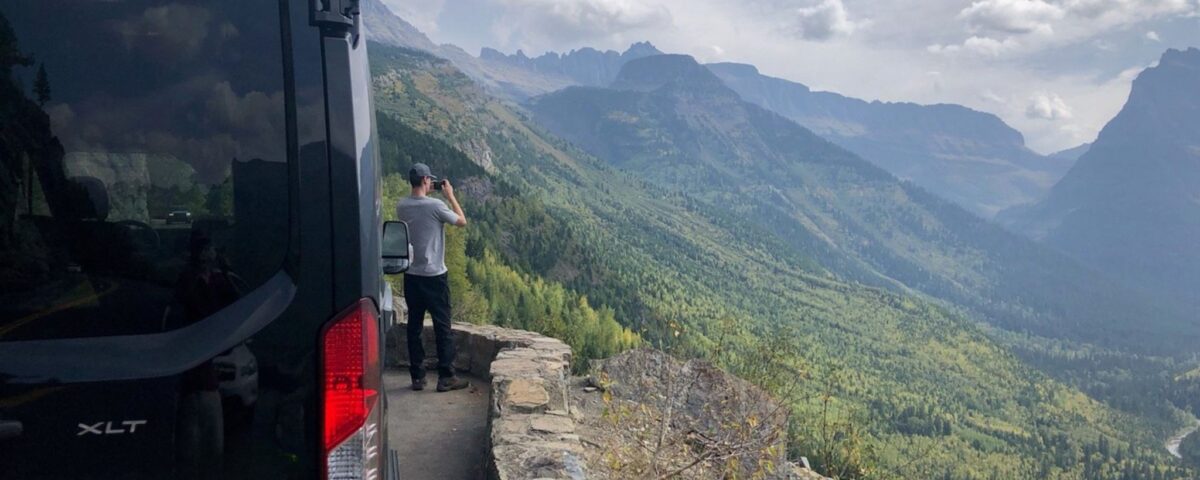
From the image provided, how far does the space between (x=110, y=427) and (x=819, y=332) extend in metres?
164

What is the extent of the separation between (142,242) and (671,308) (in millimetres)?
112640

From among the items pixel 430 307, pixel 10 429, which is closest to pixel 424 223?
pixel 430 307

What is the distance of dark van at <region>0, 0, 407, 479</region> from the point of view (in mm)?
1881

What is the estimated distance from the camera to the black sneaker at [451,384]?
7.01 meters

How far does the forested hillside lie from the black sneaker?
1.99 meters

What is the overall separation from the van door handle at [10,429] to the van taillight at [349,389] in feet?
2.30

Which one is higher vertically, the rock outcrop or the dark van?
the dark van

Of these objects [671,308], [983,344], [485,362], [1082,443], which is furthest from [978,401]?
[485,362]

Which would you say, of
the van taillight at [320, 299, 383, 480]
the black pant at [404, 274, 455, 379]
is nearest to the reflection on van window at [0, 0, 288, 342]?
the van taillight at [320, 299, 383, 480]

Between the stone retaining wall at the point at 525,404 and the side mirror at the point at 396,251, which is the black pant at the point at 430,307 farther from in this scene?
the side mirror at the point at 396,251

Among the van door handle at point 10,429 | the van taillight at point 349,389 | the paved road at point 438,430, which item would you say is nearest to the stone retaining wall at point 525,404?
the paved road at point 438,430

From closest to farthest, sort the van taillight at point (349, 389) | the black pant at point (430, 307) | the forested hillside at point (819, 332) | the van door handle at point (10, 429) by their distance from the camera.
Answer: the van door handle at point (10, 429)
the van taillight at point (349, 389)
the black pant at point (430, 307)
the forested hillside at point (819, 332)

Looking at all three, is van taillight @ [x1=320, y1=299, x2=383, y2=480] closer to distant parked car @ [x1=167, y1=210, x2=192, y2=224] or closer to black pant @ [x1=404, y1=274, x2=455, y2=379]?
distant parked car @ [x1=167, y1=210, x2=192, y2=224]

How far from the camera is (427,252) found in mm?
6238
